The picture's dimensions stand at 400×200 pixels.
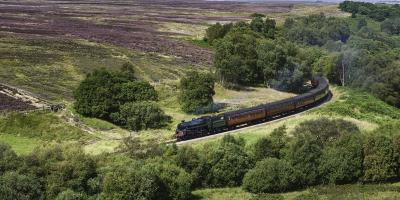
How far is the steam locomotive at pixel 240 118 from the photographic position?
56781mm

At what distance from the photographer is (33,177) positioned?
36625 millimetres

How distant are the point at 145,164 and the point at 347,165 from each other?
17252 millimetres

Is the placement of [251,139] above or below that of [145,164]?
below

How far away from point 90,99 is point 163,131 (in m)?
9.80

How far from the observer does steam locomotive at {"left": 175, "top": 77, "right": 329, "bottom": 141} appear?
56.8 m

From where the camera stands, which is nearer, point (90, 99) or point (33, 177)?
point (33, 177)

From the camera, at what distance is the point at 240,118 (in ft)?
206

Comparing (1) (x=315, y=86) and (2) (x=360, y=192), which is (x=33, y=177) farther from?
(1) (x=315, y=86)

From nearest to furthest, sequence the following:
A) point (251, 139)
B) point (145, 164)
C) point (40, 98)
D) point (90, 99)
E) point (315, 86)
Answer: point (145, 164) → point (251, 139) → point (90, 99) → point (40, 98) → point (315, 86)

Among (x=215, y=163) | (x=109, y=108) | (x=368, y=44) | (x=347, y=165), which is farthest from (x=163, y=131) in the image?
(x=368, y=44)

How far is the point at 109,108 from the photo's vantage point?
2447 inches

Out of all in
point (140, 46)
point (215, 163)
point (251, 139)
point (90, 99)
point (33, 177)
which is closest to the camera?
point (33, 177)

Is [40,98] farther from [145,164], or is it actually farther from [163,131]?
[145,164]

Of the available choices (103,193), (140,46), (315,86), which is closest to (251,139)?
(103,193)
